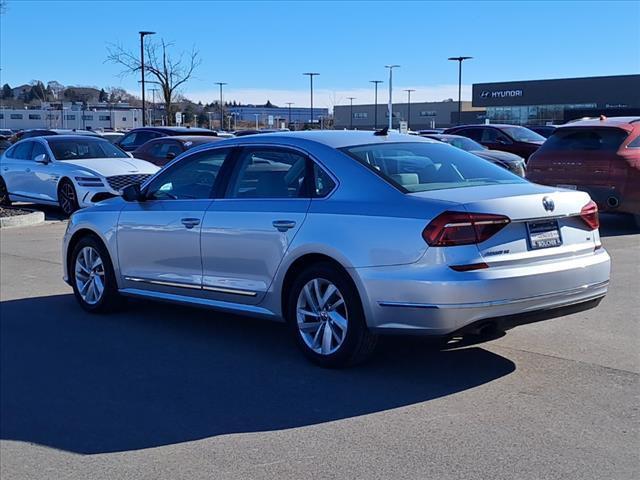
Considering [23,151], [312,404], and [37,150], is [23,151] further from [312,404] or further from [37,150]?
[312,404]

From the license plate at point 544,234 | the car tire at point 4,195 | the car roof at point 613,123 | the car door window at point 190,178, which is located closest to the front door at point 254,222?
the car door window at point 190,178

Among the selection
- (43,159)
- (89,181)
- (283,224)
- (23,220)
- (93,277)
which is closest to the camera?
(283,224)

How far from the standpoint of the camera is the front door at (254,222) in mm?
5930

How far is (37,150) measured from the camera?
16781 mm

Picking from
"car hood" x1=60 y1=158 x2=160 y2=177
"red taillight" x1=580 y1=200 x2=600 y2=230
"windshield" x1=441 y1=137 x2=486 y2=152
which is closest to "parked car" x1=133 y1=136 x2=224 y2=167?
"car hood" x1=60 y1=158 x2=160 y2=177

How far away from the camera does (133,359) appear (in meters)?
6.24

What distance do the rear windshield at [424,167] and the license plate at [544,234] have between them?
60cm

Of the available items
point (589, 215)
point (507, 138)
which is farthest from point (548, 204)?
point (507, 138)

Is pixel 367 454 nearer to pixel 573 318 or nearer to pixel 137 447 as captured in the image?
pixel 137 447

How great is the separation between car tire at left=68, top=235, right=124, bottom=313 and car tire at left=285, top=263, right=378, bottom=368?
7.76 ft

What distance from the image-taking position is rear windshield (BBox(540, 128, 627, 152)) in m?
12.0

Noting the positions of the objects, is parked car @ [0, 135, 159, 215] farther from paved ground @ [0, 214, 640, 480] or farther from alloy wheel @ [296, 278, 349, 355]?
alloy wheel @ [296, 278, 349, 355]

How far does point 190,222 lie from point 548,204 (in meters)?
2.90

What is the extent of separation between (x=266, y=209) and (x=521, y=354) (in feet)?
7.26
